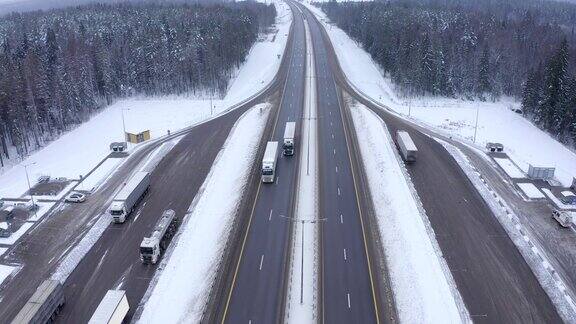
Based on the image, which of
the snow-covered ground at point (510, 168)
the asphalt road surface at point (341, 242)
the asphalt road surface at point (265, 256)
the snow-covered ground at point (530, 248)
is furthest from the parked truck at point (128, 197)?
the snow-covered ground at point (510, 168)

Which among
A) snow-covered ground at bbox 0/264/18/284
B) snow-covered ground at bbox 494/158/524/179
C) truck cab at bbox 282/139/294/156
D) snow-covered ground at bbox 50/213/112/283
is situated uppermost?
truck cab at bbox 282/139/294/156

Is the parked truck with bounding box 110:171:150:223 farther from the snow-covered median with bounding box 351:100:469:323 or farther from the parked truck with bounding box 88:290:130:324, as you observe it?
the snow-covered median with bounding box 351:100:469:323

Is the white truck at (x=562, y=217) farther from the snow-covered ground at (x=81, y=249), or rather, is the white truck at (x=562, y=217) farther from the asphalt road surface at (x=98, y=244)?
the snow-covered ground at (x=81, y=249)

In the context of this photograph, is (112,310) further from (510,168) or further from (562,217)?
(510,168)

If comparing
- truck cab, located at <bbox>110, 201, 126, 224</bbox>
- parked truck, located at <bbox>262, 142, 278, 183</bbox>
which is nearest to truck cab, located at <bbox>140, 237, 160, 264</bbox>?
truck cab, located at <bbox>110, 201, 126, 224</bbox>

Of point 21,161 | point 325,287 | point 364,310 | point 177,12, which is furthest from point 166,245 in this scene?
point 177,12

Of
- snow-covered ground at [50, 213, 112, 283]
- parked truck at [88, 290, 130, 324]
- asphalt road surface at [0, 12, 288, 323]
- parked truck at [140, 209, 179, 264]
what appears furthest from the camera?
parked truck at [140, 209, 179, 264]
